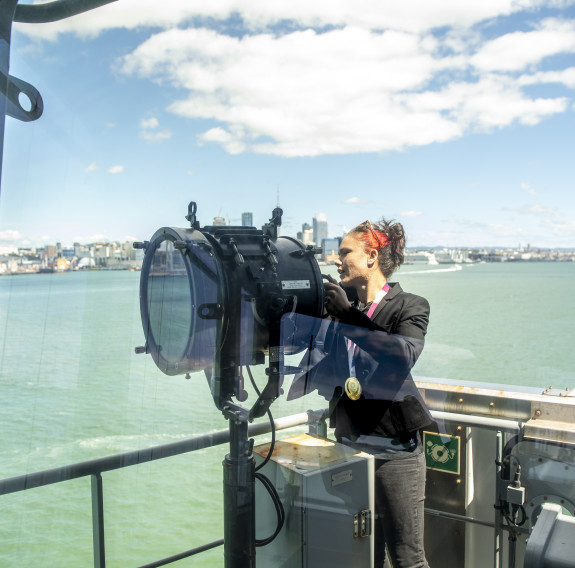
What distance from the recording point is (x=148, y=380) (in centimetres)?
149

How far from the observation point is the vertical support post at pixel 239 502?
1384 mm

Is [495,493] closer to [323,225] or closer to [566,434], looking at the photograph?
[566,434]

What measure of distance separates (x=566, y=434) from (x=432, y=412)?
450 millimetres

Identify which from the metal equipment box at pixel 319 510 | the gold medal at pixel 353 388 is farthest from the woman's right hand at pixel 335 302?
the metal equipment box at pixel 319 510

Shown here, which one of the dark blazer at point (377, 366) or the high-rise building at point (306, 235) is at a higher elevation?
the high-rise building at point (306, 235)

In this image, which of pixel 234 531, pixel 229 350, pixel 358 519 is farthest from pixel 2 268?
pixel 358 519

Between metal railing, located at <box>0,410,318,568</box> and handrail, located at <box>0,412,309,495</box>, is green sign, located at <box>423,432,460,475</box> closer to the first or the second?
handrail, located at <box>0,412,309,495</box>

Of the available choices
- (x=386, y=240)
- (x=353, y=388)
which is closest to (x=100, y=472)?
(x=353, y=388)

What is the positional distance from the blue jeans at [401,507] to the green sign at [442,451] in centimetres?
42

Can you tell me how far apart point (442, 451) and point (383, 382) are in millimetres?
687

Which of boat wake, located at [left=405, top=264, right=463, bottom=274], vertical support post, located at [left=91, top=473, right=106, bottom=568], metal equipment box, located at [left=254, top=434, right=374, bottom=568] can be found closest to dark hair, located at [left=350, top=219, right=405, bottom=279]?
boat wake, located at [left=405, top=264, right=463, bottom=274]

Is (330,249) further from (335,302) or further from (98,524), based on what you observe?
(98,524)

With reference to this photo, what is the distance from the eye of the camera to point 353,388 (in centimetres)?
159

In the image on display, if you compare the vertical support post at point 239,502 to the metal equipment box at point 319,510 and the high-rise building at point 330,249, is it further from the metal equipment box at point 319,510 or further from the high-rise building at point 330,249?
the high-rise building at point 330,249
